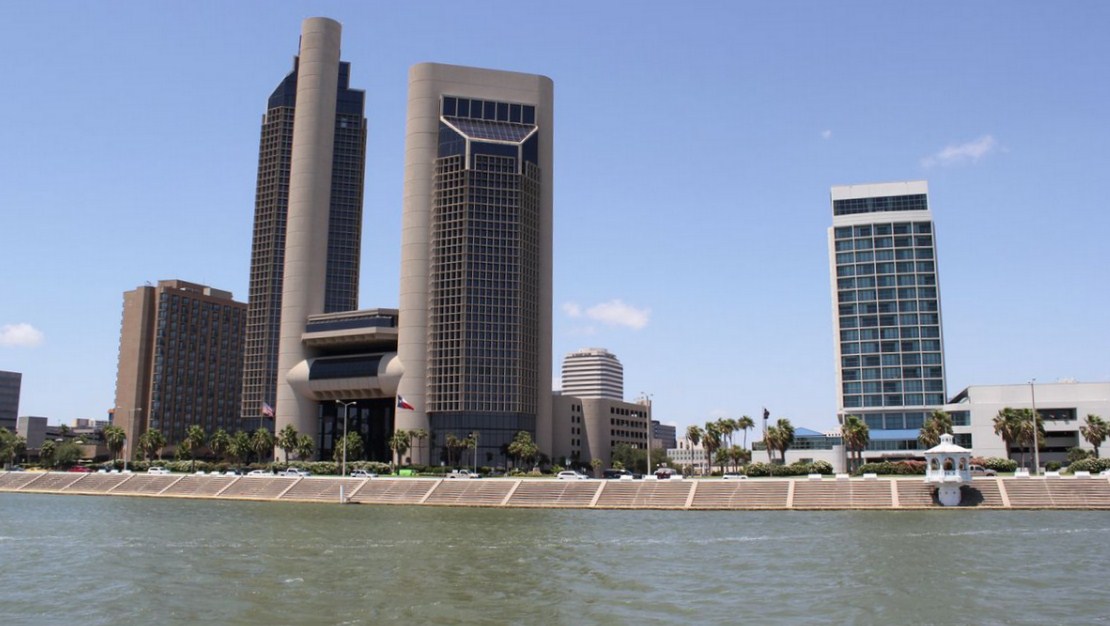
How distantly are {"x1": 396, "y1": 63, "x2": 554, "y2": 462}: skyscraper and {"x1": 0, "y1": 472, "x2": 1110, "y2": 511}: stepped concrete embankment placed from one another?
179ft

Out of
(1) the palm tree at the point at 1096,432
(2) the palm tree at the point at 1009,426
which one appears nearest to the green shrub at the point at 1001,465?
(2) the palm tree at the point at 1009,426

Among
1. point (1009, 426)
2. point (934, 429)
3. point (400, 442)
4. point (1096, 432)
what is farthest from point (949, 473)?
point (400, 442)

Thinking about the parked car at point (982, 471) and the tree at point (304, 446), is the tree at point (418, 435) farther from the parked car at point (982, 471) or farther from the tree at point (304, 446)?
the parked car at point (982, 471)

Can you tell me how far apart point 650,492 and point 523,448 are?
7447 centimetres

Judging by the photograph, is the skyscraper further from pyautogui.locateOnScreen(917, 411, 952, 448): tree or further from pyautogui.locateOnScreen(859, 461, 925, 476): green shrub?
pyautogui.locateOnScreen(859, 461, 925, 476): green shrub

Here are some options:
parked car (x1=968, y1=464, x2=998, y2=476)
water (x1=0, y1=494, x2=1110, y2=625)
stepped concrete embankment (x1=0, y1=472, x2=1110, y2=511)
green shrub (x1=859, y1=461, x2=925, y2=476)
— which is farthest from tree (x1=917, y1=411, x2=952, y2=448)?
water (x1=0, y1=494, x2=1110, y2=625)

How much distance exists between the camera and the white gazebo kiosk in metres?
97.5

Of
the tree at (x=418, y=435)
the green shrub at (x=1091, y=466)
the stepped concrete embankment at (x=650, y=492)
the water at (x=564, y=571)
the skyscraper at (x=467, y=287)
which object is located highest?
the skyscraper at (x=467, y=287)

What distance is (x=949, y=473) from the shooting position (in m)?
99.1

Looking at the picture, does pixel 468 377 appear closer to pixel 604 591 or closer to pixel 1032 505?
pixel 1032 505

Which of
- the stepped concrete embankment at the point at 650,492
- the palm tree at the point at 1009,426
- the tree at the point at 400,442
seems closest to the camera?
the stepped concrete embankment at the point at 650,492

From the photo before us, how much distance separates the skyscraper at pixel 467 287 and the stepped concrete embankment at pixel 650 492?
179ft

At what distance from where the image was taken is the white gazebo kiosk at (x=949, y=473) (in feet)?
320

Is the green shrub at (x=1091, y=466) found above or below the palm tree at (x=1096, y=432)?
below
